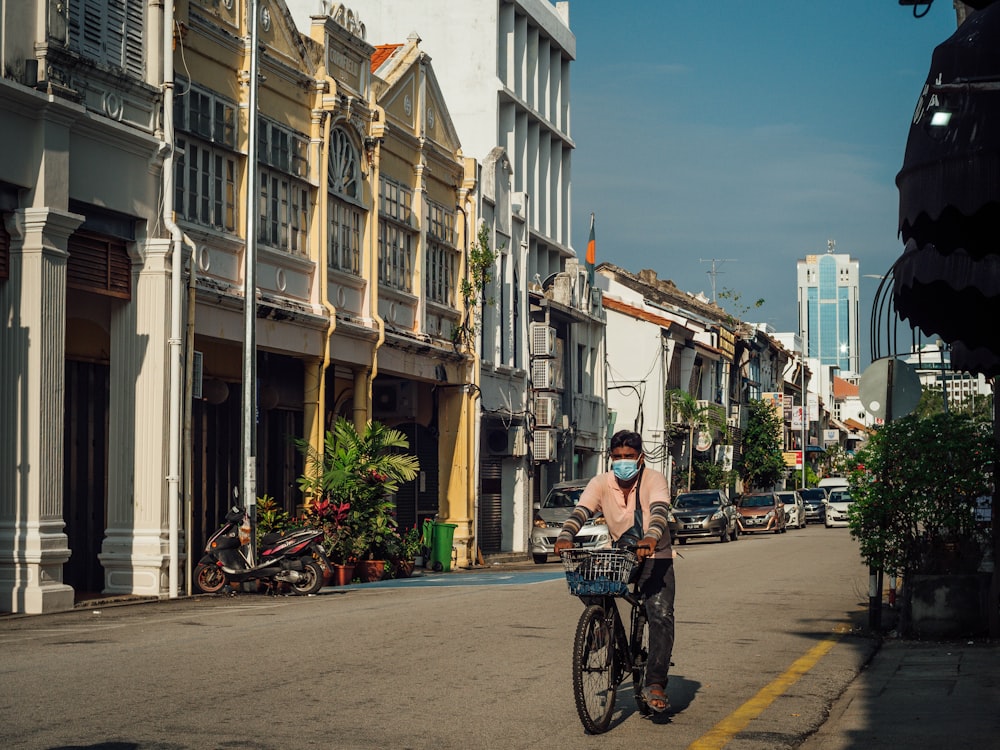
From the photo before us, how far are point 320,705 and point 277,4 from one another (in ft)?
60.5

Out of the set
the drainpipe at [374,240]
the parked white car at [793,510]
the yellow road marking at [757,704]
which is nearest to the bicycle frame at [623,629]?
the yellow road marking at [757,704]

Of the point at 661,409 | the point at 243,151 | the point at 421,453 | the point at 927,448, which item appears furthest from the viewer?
the point at 661,409

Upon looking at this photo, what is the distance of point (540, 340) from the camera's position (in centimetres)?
4297

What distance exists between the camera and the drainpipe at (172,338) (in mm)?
20844

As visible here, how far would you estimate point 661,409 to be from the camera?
59.6 metres

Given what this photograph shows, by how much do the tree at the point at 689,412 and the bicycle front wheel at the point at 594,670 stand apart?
2012 inches

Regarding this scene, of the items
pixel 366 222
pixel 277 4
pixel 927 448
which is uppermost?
pixel 277 4

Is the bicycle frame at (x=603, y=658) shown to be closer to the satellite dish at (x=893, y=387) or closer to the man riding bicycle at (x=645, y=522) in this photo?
the man riding bicycle at (x=645, y=522)

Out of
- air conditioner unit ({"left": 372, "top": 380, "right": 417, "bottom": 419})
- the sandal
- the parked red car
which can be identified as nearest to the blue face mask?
the sandal

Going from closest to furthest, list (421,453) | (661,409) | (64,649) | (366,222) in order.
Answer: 1. (64,649)
2. (366,222)
3. (421,453)
4. (661,409)

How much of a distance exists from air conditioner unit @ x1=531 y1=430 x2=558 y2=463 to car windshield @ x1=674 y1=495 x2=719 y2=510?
6128mm

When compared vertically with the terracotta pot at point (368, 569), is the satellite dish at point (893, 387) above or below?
above

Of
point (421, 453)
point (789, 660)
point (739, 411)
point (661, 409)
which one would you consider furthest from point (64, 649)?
point (739, 411)

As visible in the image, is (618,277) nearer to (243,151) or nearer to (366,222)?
(366,222)
